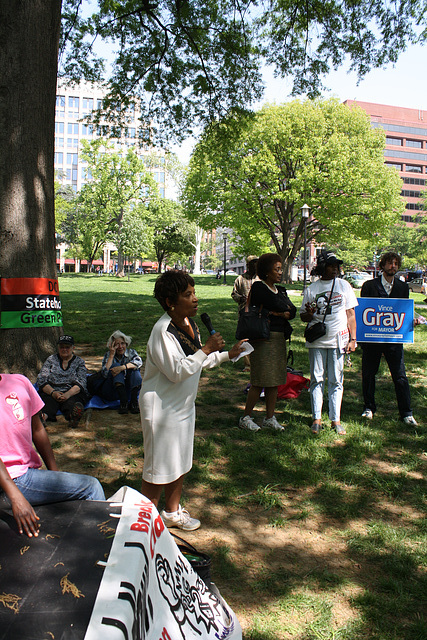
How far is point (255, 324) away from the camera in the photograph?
5.19m

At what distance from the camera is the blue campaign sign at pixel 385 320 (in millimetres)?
6094

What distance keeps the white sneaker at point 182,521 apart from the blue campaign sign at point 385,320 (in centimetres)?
352

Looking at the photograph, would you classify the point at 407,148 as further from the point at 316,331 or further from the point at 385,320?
Answer: the point at 316,331

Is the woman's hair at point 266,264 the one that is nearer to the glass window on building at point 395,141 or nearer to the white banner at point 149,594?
the white banner at point 149,594

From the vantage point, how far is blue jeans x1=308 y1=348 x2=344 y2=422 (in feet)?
17.7

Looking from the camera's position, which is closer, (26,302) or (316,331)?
(316,331)

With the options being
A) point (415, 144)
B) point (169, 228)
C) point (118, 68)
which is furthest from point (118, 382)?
point (415, 144)

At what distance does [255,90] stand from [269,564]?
14561 mm

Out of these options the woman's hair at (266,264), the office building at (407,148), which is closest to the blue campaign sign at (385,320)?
the woman's hair at (266,264)

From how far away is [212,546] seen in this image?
3.29 meters

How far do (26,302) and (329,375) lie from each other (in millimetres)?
3846

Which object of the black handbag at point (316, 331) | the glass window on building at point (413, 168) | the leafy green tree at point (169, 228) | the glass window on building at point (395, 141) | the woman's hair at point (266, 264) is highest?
the glass window on building at point (395, 141)

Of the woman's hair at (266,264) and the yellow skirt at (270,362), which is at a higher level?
the woman's hair at (266,264)

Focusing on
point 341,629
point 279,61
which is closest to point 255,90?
point 279,61
